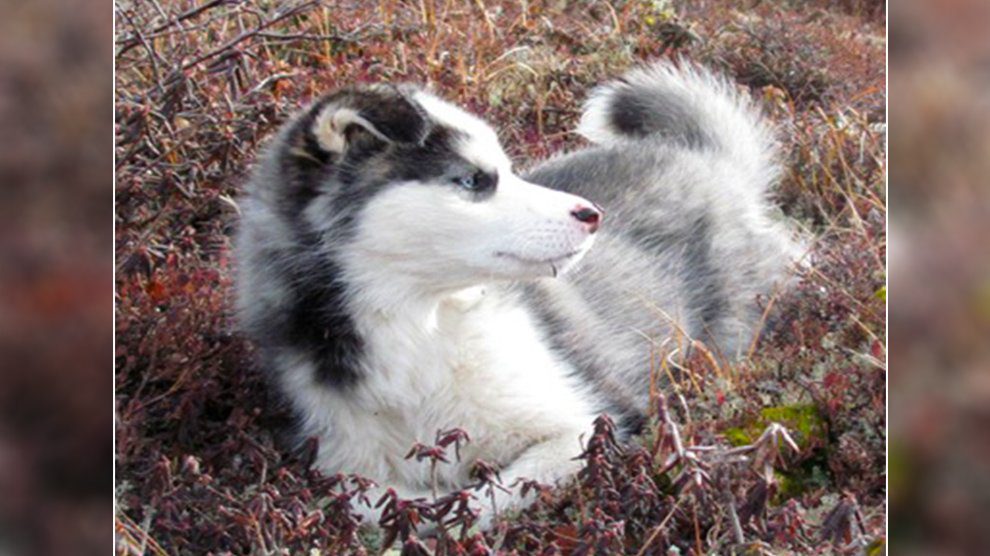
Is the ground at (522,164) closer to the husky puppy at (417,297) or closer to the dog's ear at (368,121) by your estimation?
the husky puppy at (417,297)

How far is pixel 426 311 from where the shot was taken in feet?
8.74

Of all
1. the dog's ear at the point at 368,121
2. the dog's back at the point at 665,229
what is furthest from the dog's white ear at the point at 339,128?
the dog's back at the point at 665,229

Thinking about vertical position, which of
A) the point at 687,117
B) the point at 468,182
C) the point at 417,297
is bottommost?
the point at 417,297

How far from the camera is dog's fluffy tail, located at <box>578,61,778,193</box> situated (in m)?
3.49

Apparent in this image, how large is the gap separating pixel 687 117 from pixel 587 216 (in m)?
1.58

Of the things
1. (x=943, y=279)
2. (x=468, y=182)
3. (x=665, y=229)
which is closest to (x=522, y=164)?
(x=665, y=229)

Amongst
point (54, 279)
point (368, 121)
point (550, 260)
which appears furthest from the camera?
point (368, 121)

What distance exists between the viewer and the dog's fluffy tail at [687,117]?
349 centimetres

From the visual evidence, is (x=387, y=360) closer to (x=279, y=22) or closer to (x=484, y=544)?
(x=484, y=544)

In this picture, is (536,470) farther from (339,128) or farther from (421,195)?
(339,128)

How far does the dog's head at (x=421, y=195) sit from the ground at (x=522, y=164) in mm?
406

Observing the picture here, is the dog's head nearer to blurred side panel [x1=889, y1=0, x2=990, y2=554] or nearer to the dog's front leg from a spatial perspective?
the dog's front leg

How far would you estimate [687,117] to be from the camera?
392 centimetres

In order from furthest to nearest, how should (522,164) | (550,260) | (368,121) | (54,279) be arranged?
(522,164)
(368,121)
(550,260)
(54,279)
